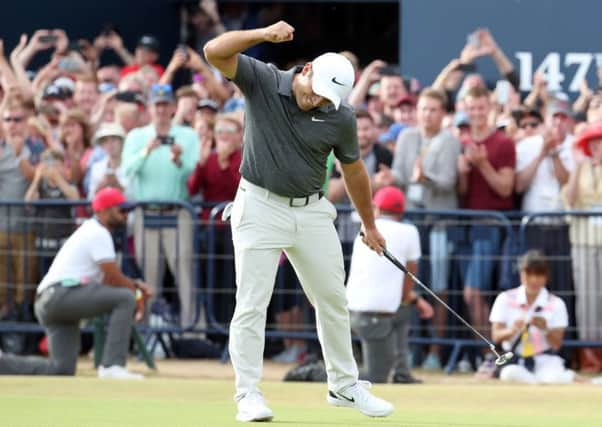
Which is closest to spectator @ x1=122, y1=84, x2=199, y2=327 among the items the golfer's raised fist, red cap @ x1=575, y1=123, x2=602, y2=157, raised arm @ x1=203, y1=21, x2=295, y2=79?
red cap @ x1=575, y1=123, x2=602, y2=157

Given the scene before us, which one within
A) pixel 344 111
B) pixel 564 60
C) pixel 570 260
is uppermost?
pixel 564 60

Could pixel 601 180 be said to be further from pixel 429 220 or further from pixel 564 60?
pixel 564 60

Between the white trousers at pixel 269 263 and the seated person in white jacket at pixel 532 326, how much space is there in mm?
3894

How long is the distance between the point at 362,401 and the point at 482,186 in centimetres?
527

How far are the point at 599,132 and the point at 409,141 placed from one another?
5.58 ft

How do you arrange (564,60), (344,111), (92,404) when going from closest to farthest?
(344,111)
(92,404)
(564,60)

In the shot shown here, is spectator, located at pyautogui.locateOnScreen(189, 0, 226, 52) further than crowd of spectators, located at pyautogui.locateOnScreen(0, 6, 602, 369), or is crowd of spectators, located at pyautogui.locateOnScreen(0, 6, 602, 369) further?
spectator, located at pyautogui.locateOnScreen(189, 0, 226, 52)

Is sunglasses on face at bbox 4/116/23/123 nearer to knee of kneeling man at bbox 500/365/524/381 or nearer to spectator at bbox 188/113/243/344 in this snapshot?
spectator at bbox 188/113/243/344

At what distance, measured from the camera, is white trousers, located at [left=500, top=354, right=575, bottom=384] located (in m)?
12.8

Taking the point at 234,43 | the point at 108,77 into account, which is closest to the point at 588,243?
the point at 234,43

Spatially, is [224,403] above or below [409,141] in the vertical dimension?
below

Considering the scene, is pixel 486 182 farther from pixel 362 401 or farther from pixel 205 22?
pixel 205 22

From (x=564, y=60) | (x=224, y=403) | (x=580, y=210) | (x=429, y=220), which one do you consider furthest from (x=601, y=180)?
(x=224, y=403)

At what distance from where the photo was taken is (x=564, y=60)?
17000mm
